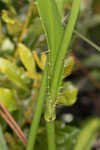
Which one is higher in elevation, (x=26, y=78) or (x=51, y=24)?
(x=51, y=24)

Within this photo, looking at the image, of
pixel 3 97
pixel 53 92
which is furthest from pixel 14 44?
pixel 53 92

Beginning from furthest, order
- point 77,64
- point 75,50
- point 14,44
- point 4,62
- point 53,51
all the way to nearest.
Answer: point 75,50
point 77,64
point 14,44
point 4,62
point 53,51

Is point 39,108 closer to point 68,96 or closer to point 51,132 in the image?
point 51,132

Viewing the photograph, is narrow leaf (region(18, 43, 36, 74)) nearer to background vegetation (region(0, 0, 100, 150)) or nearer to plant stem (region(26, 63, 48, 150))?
background vegetation (region(0, 0, 100, 150))

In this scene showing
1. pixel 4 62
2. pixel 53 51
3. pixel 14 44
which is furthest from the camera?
pixel 14 44

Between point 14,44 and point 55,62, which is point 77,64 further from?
point 55,62

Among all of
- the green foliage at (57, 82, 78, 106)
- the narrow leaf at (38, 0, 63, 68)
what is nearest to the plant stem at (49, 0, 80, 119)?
the narrow leaf at (38, 0, 63, 68)

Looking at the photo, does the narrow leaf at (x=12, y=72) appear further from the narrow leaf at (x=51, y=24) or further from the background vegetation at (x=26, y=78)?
the narrow leaf at (x=51, y=24)

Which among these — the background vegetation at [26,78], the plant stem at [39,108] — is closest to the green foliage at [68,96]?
the background vegetation at [26,78]

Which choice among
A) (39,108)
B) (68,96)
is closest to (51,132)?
(39,108)

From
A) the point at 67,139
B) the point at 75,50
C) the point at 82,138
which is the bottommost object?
the point at 75,50

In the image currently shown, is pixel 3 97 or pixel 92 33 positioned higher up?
pixel 3 97
